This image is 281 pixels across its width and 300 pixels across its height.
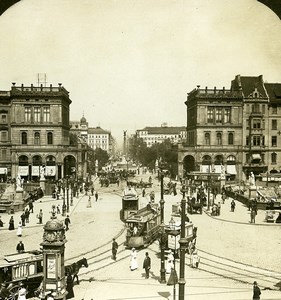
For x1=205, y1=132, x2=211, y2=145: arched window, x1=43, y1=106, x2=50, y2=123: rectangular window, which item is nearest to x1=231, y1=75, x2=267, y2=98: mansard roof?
x1=205, y1=132, x2=211, y2=145: arched window

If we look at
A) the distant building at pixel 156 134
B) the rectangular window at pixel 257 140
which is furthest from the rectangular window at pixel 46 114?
the distant building at pixel 156 134

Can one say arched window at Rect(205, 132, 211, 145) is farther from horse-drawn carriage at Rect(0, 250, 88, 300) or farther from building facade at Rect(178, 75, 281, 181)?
horse-drawn carriage at Rect(0, 250, 88, 300)

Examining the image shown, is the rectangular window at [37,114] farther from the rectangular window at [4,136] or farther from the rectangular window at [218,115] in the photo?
the rectangular window at [218,115]

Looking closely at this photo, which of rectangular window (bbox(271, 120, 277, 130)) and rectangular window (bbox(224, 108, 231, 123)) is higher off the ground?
rectangular window (bbox(224, 108, 231, 123))

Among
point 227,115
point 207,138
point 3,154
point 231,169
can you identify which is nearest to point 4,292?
point 207,138

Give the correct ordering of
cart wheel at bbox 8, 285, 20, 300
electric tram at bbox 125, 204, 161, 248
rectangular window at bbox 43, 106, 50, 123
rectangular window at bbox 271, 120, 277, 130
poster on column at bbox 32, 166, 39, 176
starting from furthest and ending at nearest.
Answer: rectangular window at bbox 271, 120, 277, 130, poster on column at bbox 32, 166, 39, 176, rectangular window at bbox 43, 106, 50, 123, electric tram at bbox 125, 204, 161, 248, cart wheel at bbox 8, 285, 20, 300

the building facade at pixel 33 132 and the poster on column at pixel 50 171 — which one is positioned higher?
the building facade at pixel 33 132

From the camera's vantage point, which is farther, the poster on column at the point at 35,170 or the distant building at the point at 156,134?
the distant building at the point at 156,134
